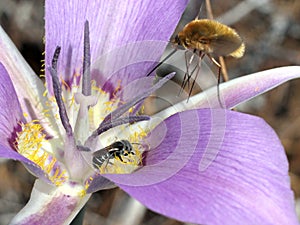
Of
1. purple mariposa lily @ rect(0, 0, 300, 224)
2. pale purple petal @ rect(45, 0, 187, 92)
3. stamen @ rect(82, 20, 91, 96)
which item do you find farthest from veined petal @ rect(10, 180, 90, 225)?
pale purple petal @ rect(45, 0, 187, 92)

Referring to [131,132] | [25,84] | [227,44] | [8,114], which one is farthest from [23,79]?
[227,44]

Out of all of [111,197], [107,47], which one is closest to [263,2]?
[111,197]

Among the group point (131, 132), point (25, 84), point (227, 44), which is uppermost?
point (227, 44)

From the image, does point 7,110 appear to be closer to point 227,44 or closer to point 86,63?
point 86,63

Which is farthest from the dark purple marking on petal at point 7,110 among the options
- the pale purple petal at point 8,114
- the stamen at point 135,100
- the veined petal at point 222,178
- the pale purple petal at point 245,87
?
the pale purple petal at point 245,87

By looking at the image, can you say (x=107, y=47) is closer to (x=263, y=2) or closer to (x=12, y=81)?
(x=12, y=81)
